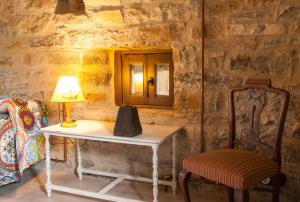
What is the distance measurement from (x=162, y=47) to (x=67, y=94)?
2.82ft

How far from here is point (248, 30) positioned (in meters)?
2.43

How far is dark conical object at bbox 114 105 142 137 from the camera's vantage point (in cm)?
232

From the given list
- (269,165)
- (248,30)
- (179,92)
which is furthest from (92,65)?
(269,165)

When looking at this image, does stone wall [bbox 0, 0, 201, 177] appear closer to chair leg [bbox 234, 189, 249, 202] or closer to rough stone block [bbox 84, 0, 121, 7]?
rough stone block [bbox 84, 0, 121, 7]

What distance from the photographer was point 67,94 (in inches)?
107

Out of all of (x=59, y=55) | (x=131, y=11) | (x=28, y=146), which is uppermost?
(x=131, y=11)

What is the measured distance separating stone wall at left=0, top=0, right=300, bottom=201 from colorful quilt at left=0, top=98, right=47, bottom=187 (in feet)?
0.98

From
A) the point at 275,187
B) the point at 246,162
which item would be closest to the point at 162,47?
the point at 246,162

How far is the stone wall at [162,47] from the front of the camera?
2385 millimetres

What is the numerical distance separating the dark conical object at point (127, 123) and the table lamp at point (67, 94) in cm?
53

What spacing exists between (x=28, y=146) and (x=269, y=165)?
1.99m

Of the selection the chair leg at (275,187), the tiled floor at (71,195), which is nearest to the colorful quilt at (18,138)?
the tiled floor at (71,195)

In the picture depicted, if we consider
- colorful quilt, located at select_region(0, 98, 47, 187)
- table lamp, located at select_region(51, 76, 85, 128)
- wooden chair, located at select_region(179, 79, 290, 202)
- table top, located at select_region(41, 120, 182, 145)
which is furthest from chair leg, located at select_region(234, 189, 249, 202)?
colorful quilt, located at select_region(0, 98, 47, 187)

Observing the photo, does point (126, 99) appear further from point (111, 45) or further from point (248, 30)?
point (248, 30)
